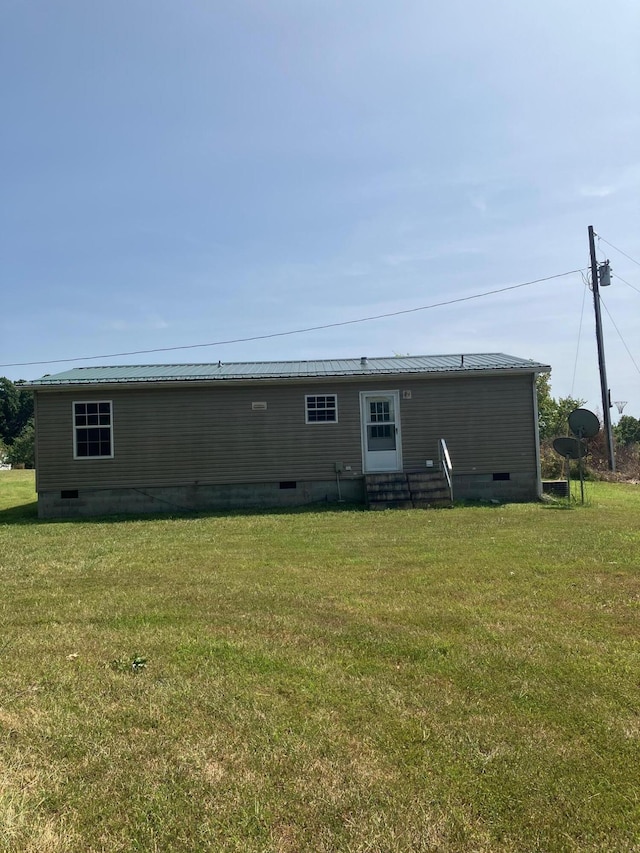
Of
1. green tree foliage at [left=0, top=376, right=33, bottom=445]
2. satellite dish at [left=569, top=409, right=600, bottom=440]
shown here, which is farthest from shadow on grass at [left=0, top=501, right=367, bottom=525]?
green tree foliage at [left=0, top=376, right=33, bottom=445]

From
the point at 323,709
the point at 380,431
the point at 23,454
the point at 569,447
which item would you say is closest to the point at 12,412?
the point at 23,454

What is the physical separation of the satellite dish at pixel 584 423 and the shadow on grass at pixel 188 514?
17.2ft

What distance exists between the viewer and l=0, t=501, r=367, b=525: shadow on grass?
12.0 m

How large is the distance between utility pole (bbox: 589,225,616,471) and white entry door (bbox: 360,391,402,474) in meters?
10.9

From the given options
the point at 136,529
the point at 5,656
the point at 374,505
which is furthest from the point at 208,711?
the point at 374,505

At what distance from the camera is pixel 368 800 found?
2.29 meters

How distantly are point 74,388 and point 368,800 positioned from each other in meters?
12.4

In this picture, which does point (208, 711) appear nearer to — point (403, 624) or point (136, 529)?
point (403, 624)

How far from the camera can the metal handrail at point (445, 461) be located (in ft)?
42.1

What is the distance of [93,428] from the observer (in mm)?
13312

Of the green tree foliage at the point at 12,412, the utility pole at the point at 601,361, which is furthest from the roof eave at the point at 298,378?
the green tree foliage at the point at 12,412

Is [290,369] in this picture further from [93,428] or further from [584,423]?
[584,423]

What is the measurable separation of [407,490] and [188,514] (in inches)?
190

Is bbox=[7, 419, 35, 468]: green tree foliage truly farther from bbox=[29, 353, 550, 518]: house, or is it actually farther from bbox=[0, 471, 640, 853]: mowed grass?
bbox=[0, 471, 640, 853]: mowed grass
